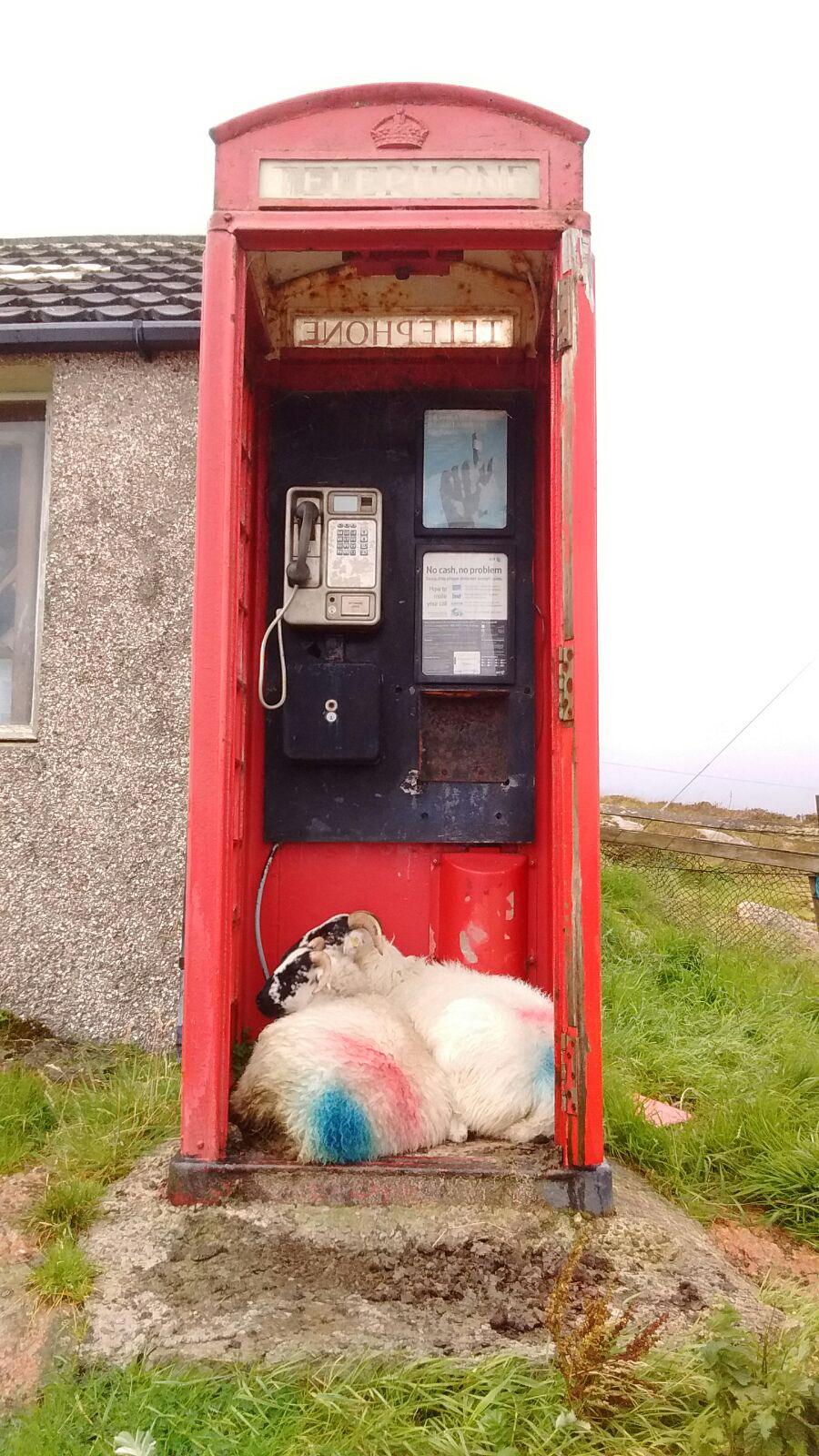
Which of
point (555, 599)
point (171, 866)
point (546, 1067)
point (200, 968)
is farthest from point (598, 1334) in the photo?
point (171, 866)

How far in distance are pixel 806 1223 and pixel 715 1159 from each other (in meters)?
0.29

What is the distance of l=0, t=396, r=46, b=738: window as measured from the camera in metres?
4.16

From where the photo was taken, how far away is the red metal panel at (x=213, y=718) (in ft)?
7.60

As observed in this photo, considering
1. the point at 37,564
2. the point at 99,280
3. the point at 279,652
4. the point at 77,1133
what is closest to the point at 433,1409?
the point at 77,1133

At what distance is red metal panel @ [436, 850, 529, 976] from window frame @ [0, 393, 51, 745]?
1.98m

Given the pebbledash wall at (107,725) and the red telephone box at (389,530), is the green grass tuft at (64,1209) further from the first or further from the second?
the pebbledash wall at (107,725)

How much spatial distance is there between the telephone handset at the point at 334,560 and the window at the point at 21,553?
166 cm

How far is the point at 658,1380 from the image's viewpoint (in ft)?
5.55

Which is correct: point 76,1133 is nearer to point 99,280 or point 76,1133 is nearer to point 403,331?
point 403,331

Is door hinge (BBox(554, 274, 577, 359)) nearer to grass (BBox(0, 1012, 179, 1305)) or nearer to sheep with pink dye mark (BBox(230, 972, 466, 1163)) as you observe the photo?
sheep with pink dye mark (BBox(230, 972, 466, 1163))

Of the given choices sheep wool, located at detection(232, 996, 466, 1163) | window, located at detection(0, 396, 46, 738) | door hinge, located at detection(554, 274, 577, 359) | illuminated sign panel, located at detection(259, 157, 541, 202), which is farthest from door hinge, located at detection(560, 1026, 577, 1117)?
window, located at detection(0, 396, 46, 738)

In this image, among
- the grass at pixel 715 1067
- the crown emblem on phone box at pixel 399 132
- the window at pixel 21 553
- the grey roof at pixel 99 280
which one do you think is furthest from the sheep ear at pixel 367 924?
the grey roof at pixel 99 280

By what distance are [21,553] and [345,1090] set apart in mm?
2957

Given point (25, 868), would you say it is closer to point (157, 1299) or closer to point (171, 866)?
point (171, 866)
